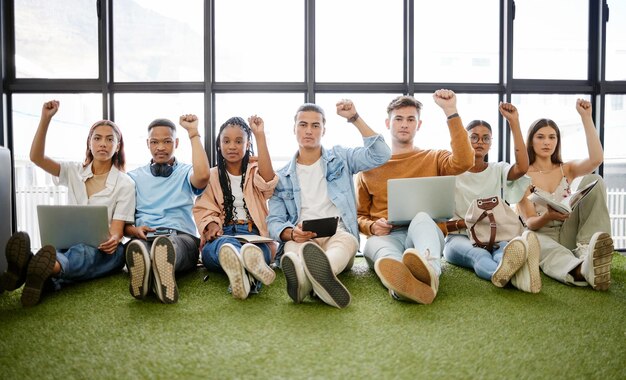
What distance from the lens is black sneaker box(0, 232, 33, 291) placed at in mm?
1436

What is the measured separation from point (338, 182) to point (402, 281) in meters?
0.70

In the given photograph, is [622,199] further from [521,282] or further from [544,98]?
[521,282]

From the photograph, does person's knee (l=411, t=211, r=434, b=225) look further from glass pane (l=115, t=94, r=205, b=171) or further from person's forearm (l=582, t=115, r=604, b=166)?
glass pane (l=115, t=94, r=205, b=171)

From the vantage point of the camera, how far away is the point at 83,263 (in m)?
1.71

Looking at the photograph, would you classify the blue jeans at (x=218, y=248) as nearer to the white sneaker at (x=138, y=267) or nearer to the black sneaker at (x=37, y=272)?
the white sneaker at (x=138, y=267)

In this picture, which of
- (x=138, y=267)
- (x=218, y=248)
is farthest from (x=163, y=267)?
(x=218, y=248)

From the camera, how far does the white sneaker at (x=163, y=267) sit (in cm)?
145

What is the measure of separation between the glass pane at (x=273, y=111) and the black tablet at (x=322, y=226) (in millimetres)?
1116

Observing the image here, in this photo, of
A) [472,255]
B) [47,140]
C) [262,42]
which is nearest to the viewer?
[472,255]

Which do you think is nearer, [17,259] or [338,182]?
[17,259]

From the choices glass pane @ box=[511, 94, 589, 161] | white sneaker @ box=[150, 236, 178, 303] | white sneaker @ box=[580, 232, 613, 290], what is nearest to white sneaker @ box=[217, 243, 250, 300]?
white sneaker @ box=[150, 236, 178, 303]

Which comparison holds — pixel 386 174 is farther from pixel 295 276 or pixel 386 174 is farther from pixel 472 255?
pixel 295 276

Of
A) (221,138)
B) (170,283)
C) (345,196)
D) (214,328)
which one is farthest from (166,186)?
(214,328)

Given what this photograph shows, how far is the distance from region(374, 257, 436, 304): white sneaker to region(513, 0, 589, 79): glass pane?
2.06 metres
